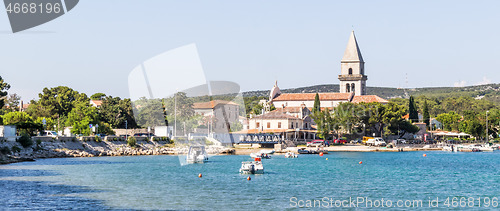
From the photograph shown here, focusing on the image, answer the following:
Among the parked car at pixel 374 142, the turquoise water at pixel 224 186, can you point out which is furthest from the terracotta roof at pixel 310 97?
the turquoise water at pixel 224 186

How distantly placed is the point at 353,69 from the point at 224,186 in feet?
397

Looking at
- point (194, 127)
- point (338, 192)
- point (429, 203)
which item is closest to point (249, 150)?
point (194, 127)

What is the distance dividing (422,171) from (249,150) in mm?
40912

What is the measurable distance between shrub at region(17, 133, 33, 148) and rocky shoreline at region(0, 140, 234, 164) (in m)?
0.51

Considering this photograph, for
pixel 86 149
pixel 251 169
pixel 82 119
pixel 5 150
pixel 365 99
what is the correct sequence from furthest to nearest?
pixel 365 99 → pixel 82 119 → pixel 86 149 → pixel 5 150 → pixel 251 169

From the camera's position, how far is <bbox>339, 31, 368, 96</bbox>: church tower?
534 feet

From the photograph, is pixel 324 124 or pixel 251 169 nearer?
pixel 251 169

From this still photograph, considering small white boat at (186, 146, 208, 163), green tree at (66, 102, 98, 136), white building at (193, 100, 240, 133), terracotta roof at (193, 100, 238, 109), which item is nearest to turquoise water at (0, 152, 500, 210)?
small white boat at (186, 146, 208, 163)

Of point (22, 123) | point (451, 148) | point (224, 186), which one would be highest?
point (22, 123)

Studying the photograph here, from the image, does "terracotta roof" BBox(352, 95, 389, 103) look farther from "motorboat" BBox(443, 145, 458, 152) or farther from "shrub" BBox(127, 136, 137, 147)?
"shrub" BBox(127, 136, 137, 147)

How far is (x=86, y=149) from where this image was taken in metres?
86.1

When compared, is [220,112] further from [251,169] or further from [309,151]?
[251,169]

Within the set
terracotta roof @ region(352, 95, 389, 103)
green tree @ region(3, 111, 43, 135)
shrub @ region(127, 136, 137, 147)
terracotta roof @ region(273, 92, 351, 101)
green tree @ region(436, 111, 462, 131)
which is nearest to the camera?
green tree @ region(3, 111, 43, 135)

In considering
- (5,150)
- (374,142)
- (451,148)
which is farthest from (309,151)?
(5,150)
